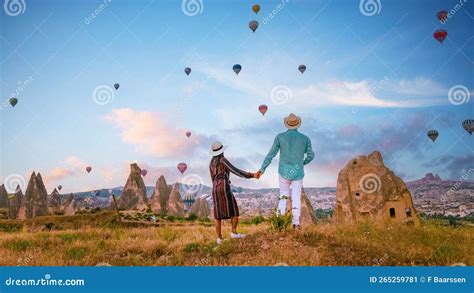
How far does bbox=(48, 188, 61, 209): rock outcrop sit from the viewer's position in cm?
1340

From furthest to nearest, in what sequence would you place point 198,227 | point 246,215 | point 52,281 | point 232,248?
point 198,227 < point 246,215 < point 232,248 < point 52,281

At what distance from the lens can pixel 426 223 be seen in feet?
40.4

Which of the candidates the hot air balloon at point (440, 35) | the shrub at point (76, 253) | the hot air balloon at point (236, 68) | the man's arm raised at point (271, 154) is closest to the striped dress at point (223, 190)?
the man's arm raised at point (271, 154)

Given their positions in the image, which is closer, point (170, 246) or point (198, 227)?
point (170, 246)

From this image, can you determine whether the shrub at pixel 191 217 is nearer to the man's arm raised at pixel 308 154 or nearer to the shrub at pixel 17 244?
the man's arm raised at pixel 308 154

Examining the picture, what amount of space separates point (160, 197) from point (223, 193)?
3.52 meters

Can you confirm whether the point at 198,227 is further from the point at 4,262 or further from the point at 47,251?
the point at 4,262

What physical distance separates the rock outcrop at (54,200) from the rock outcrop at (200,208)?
132 inches

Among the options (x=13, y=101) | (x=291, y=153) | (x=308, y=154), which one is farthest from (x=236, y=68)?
(x=13, y=101)

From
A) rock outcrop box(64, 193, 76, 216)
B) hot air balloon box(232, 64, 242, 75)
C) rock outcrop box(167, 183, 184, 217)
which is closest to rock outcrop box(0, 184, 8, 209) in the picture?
rock outcrop box(64, 193, 76, 216)

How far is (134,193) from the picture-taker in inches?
547

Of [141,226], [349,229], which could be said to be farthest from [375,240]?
[141,226]

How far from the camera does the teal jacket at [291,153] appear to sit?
1131 cm

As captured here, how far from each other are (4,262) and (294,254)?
235 inches
